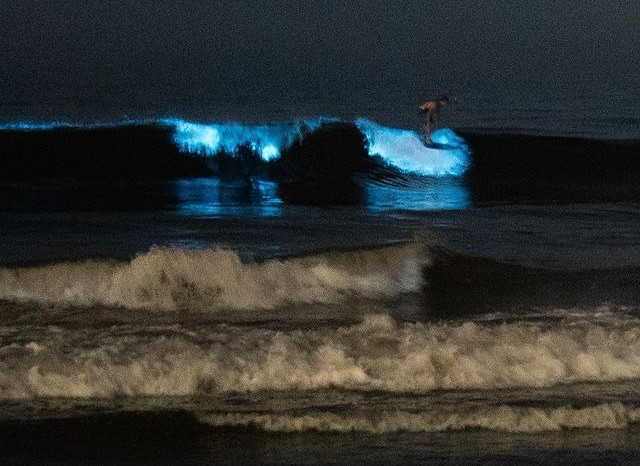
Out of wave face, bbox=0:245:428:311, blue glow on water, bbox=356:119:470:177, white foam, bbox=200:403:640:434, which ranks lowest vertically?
white foam, bbox=200:403:640:434

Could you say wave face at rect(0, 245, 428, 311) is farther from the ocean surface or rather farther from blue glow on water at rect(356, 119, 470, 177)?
blue glow on water at rect(356, 119, 470, 177)

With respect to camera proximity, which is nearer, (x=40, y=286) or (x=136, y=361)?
(x=136, y=361)

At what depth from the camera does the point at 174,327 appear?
9.08 m

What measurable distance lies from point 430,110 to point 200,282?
34.3 feet

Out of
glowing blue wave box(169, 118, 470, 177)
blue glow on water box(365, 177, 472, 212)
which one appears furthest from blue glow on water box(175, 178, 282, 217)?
glowing blue wave box(169, 118, 470, 177)

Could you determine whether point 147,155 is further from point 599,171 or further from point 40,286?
point 40,286

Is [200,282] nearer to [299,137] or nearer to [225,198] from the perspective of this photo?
[225,198]

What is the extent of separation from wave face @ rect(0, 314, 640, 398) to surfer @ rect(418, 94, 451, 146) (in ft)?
36.7

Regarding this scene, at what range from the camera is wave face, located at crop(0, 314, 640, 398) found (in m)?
7.63

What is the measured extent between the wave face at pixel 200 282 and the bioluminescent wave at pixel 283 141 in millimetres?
9038

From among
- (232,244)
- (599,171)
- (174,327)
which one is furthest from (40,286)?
(599,171)

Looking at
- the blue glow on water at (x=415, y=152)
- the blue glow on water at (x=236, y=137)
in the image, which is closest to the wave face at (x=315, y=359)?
the blue glow on water at (x=415, y=152)

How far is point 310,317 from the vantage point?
385 inches

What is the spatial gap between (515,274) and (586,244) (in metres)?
2.07
